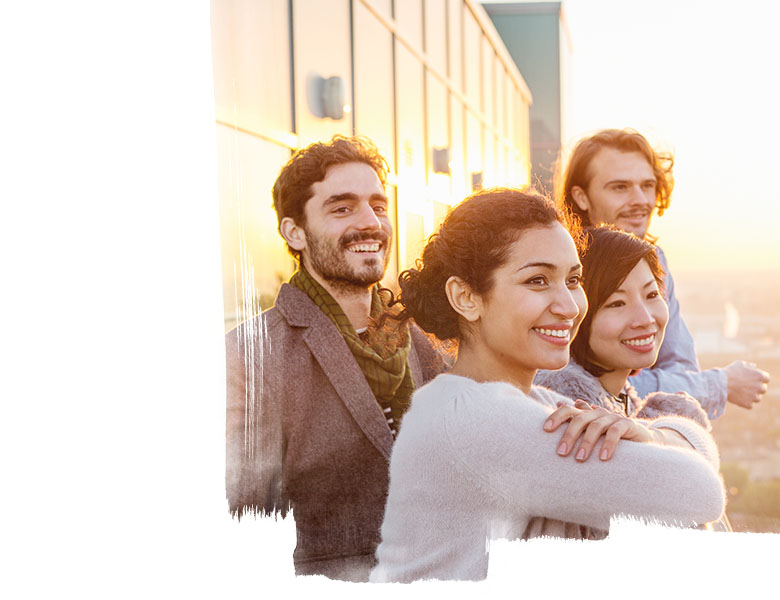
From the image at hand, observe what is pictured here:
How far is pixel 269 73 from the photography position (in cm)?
153

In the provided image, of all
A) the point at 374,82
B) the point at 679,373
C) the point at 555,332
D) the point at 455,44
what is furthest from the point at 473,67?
the point at 679,373

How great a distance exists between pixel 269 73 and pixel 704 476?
3.07 ft

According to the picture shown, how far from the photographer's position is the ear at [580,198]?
1360mm

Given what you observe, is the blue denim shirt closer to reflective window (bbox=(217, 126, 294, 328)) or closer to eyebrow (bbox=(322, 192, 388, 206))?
eyebrow (bbox=(322, 192, 388, 206))

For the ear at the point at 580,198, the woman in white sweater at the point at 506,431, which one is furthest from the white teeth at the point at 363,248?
the ear at the point at 580,198

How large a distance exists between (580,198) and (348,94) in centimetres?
42

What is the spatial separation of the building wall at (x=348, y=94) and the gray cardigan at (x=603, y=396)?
36 centimetres

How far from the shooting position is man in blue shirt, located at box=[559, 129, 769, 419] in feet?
4.46

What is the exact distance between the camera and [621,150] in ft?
4.55

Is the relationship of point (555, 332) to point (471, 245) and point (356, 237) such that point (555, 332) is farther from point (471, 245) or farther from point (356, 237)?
point (356, 237)

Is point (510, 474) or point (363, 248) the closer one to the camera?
point (510, 474)

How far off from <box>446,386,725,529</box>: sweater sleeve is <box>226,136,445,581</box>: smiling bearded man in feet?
0.77

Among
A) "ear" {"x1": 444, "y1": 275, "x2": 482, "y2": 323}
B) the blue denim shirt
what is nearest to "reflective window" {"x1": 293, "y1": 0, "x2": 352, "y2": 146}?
"ear" {"x1": 444, "y1": 275, "x2": 482, "y2": 323}

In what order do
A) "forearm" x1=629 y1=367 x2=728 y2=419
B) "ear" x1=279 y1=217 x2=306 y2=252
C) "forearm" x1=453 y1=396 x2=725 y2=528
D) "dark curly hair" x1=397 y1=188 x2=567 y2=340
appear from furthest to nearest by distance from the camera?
"ear" x1=279 y1=217 x2=306 y2=252
"forearm" x1=629 y1=367 x2=728 y2=419
"dark curly hair" x1=397 y1=188 x2=567 y2=340
"forearm" x1=453 y1=396 x2=725 y2=528
